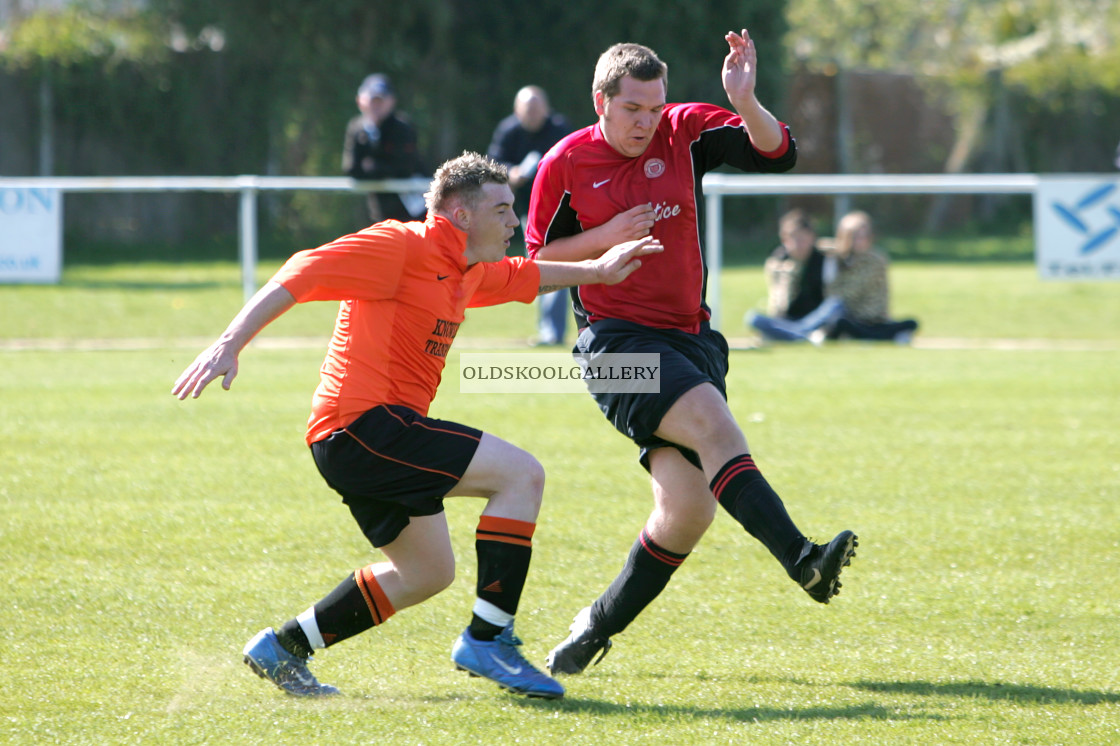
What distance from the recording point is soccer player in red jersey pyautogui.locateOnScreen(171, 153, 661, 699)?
370cm

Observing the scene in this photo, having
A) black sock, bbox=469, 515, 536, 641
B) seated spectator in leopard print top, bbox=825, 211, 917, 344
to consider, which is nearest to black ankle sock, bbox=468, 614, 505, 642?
black sock, bbox=469, 515, 536, 641

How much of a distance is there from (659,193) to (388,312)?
1017 millimetres

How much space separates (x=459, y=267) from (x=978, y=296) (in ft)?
38.9

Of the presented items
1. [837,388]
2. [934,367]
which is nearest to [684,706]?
[837,388]

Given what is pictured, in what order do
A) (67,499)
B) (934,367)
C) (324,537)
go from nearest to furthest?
(324,537)
(67,499)
(934,367)

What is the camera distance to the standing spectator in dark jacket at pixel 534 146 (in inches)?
436

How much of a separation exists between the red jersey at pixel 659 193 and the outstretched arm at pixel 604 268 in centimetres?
19

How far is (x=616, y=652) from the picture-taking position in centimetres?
429

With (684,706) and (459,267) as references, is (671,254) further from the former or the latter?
(684,706)

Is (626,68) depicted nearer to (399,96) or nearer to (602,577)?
(602,577)

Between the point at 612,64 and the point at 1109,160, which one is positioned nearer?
the point at 612,64

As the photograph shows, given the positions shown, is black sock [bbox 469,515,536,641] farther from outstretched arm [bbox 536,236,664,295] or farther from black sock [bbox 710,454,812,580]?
outstretched arm [bbox 536,236,664,295]

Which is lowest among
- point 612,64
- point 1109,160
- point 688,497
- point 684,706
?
point 684,706

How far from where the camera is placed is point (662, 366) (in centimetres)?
406
